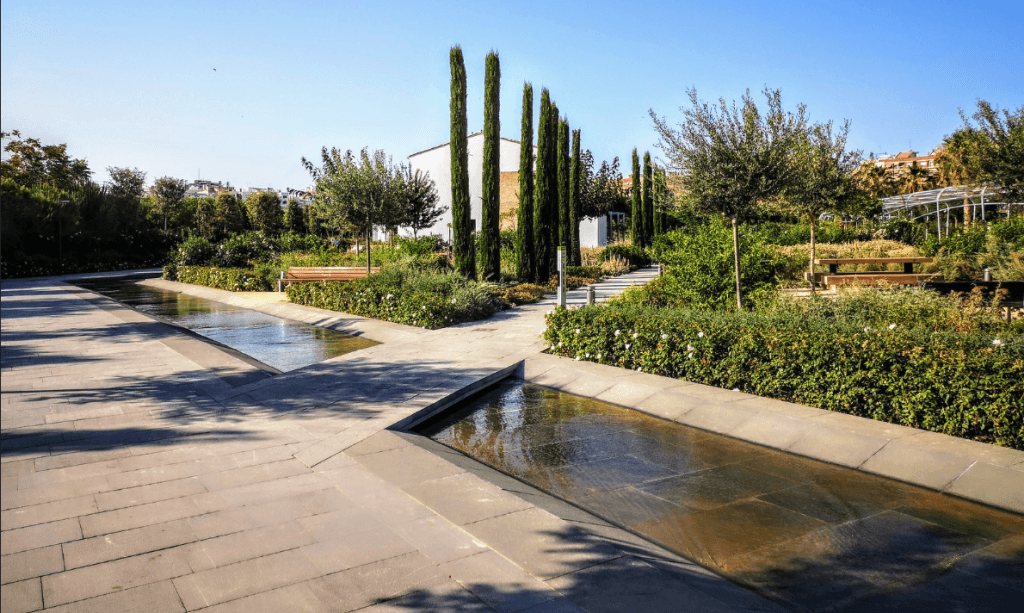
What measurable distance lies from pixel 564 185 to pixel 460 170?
9099 mm

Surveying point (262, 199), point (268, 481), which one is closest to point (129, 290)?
point (268, 481)

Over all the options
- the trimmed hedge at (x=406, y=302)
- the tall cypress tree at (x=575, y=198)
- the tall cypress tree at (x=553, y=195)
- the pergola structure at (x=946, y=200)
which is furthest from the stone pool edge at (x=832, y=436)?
the tall cypress tree at (x=575, y=198)

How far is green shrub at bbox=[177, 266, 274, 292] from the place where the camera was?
22.4 meters

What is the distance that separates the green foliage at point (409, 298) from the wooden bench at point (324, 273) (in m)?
1.75

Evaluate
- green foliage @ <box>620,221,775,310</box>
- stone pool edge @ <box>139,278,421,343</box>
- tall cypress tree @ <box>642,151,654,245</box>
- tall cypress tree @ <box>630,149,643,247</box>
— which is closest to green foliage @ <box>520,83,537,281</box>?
stone pool edge @ <box>139,278,421,343</box>

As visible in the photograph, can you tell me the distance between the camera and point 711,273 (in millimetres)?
12086

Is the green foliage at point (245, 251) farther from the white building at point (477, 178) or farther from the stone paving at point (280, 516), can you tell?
the stone paving at point (280, 516)

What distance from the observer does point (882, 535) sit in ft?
14.3

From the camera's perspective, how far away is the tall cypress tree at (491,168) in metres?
18.9

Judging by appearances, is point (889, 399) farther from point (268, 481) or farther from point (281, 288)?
point (281, 288)

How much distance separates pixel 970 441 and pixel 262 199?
61429mm

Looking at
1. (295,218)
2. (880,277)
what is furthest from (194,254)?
(295,218)

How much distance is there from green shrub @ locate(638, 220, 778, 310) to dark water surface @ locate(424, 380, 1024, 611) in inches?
209

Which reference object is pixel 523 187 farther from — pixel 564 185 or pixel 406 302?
pixel 406 302
